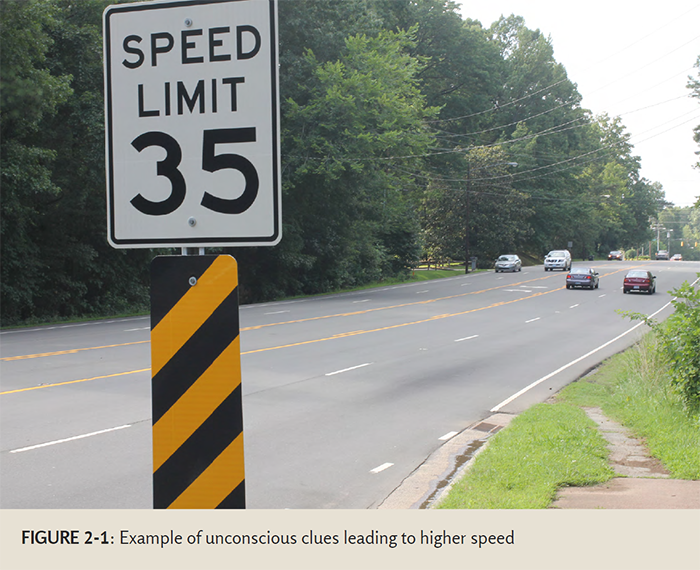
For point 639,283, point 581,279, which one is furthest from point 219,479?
point 581,279

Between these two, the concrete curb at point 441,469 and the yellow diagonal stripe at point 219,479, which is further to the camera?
the concrete curb at point 441,469

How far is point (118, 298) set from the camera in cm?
3055

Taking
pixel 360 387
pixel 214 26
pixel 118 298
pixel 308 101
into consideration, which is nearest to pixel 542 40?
pixel 308 101

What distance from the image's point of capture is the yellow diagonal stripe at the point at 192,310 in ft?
9.25

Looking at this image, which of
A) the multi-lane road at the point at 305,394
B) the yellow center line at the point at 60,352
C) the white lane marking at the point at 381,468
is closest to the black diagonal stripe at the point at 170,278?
the multi-lane road at the point at 305,394

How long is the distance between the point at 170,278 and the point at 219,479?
0.80m

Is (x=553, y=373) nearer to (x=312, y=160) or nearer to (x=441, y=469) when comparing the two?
(x=441, y=469)

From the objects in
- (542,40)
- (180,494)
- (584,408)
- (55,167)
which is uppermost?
(542,40)

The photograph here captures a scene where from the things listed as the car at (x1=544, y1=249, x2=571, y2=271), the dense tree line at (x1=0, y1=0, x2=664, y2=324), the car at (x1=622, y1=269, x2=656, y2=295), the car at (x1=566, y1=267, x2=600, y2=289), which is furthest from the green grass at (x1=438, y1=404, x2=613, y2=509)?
the car at (x1=544, y1=249, x2=571, y2=271)

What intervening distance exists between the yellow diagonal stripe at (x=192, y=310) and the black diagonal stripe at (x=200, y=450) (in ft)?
0.96

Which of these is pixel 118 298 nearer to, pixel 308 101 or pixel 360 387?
pixel 308 101

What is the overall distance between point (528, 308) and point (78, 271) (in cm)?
1886

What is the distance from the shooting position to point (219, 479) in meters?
2.87

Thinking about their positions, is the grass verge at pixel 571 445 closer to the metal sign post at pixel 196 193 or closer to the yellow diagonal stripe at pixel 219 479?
the yellow diagonal stripe at pixel 219 479
